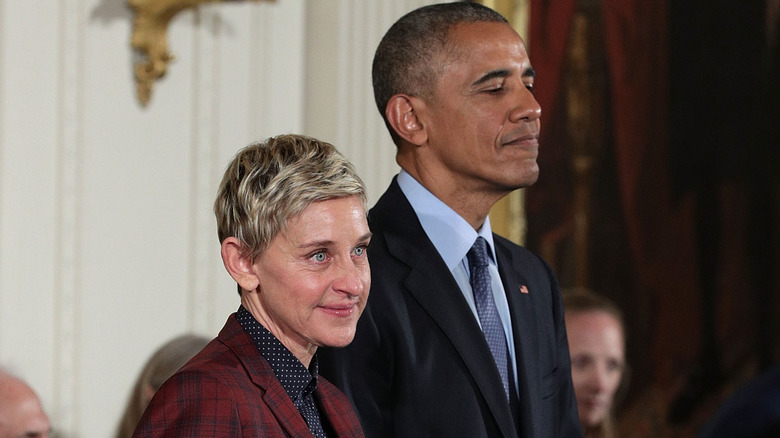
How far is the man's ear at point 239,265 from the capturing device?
168 centimetres

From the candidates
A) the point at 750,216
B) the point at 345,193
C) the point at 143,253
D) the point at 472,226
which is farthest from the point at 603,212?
the point at 345,193

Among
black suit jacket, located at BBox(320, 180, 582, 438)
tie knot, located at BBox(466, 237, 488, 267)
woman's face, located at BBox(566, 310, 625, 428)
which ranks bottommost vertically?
woman's face, located at BBox(566, 310, 625, 428)

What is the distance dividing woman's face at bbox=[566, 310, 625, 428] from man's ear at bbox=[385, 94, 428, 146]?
72.7 inches

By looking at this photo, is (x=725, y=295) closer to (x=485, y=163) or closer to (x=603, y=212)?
(x=603, y=212)

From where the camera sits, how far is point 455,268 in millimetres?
2303

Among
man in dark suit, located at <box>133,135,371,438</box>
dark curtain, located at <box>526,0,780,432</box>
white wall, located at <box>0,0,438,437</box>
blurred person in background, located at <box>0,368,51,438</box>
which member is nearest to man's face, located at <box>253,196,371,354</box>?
man in dark suit, located at <box>133,135,371,438</box>

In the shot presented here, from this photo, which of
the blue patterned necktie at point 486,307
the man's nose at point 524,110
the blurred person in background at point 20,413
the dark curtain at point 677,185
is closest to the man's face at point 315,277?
the blue patterned necktie at point 486,307

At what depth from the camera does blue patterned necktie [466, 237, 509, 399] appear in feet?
7.32

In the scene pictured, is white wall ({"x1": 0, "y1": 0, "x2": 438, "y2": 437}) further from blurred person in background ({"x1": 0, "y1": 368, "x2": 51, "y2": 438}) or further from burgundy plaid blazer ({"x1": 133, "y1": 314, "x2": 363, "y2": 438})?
burgundy plaid blazer ({"x1": 133, "y1": 314, "x2": 363, "y2": 438})

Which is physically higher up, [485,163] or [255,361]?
[485,163]

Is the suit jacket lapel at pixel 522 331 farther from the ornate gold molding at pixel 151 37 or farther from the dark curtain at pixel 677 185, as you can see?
the dark curtain at pixel 677 185

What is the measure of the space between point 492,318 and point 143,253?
2.19 meters

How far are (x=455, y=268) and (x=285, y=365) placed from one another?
2.29 feet

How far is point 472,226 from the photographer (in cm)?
236
